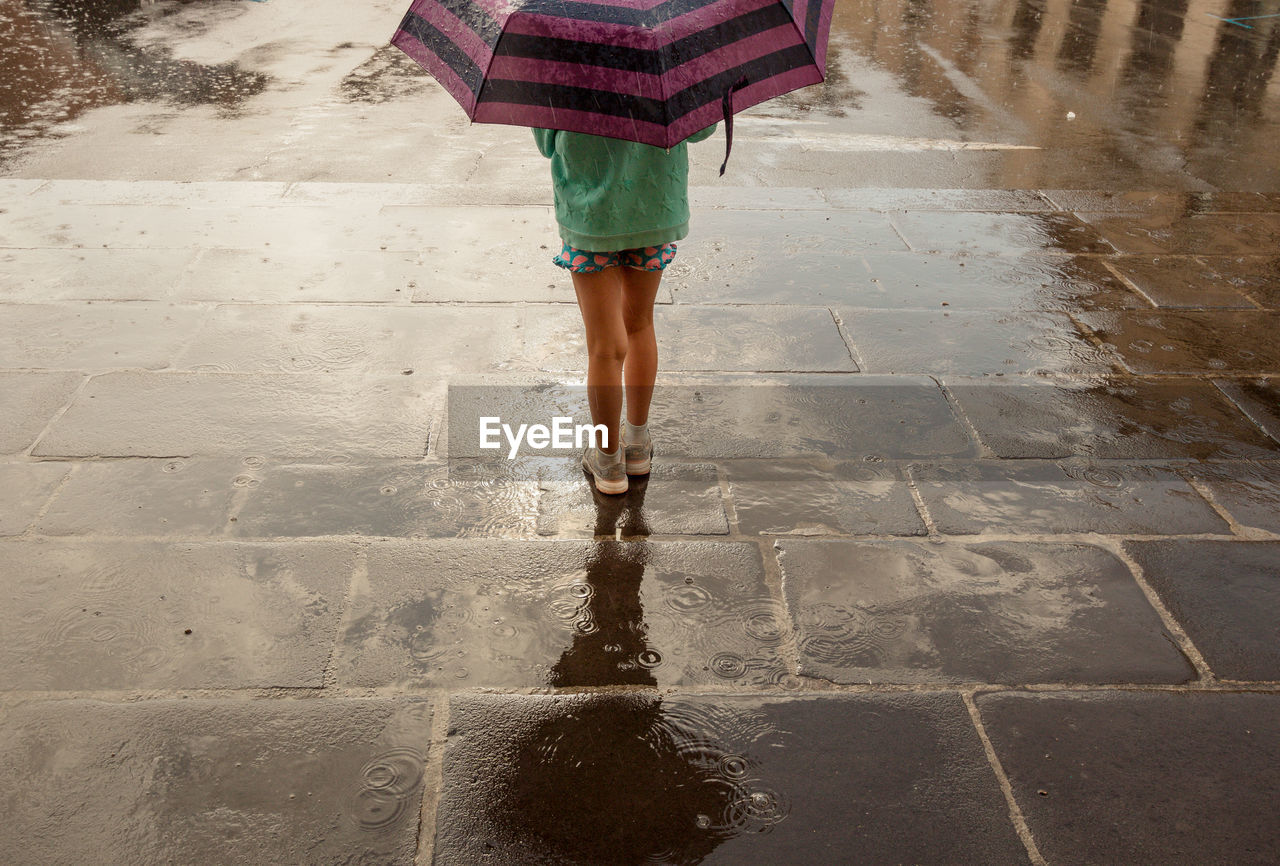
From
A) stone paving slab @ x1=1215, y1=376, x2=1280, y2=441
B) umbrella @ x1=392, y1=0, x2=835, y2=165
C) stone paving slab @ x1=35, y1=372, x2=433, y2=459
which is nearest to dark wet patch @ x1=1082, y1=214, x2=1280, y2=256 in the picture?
stone paving slab @ x1=1215, y1=376, x2=1280, y2=441

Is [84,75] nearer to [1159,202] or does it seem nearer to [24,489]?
[24,489]

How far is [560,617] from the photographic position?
2885mm

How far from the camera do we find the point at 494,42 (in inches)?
91.3

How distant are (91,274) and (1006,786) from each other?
4.65 meters

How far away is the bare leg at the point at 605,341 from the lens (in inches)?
120

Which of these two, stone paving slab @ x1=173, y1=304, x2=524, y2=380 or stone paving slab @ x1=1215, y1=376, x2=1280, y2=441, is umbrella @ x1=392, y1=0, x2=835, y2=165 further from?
stone paving slab @ x1=1215, y1=376, x2=1280, y2=441

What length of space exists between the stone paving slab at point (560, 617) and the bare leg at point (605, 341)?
1.52 ft

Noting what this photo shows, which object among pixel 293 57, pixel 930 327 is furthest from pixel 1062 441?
pixel 293 57

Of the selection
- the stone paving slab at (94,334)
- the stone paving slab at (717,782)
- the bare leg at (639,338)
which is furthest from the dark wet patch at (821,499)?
the stone paving slab at (94,334)

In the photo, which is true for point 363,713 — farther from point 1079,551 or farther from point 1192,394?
point 1192,394

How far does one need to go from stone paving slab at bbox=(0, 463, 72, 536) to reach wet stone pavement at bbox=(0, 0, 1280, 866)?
0.01m

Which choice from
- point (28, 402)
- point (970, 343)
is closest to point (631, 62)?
point (970, 343)

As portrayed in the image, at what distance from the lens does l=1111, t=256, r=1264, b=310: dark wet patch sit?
4875 mm

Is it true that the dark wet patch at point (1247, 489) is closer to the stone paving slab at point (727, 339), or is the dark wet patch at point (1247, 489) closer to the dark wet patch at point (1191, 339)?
the dark wet patch at point (1191, 339)
